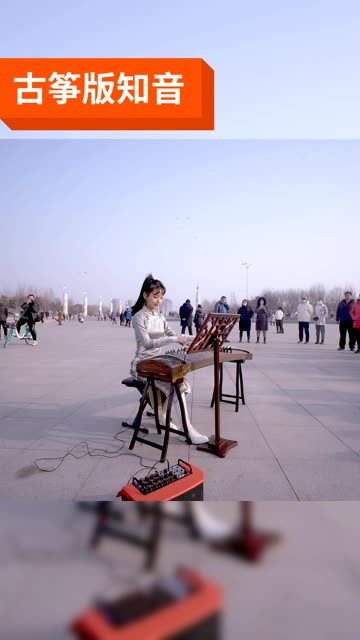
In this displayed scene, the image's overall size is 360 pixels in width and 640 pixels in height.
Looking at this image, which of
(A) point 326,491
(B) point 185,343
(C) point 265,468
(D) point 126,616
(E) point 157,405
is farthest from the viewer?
(E) point 157,405

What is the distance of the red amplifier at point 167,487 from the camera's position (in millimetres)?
1789

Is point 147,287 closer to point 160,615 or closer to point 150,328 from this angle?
point 150,328

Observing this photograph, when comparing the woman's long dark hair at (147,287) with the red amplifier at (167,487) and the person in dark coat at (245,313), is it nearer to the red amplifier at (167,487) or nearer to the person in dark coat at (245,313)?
the red amplifier at (167,487)

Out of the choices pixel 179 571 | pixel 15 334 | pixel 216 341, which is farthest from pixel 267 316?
pixel 179 571

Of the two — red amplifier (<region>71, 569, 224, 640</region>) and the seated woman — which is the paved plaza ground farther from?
red amplifier (<region>71, 569, 224, 640</region>)

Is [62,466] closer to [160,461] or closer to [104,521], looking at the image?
[160,461]

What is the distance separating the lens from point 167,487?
188 centimetres

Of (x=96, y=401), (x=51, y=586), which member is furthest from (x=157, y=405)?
(x=51, y=586)

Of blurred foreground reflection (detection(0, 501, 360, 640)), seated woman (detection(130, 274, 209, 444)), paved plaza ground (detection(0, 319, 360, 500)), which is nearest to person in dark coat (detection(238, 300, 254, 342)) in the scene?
paved plaza ground (detection(0, 319, 360, 500))

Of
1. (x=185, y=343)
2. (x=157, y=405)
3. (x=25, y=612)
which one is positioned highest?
(x=185, y=343)

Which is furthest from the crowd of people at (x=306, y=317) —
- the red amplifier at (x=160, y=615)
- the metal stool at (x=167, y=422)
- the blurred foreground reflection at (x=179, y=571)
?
the red amplifier at (x=160, y=615)

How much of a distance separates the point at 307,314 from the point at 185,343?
32.4ft

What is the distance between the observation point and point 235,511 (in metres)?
1.13

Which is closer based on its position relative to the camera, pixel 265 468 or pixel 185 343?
pixel 265 468
